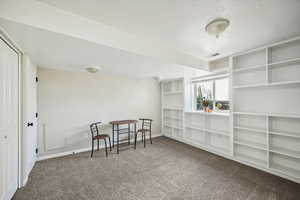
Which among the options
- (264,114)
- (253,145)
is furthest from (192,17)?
(253,145)

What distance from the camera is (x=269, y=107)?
7.83 feet

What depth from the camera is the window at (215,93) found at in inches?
132

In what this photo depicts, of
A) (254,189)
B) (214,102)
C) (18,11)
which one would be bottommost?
(254,189)

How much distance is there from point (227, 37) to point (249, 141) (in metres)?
2.17

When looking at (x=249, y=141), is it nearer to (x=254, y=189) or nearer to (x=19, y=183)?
(x=254, y=189)

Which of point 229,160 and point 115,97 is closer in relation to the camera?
point 229,160

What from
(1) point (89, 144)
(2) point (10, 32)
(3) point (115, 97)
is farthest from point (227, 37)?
(1) point (89, 144)

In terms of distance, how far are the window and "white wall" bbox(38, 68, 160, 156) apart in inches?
85.1

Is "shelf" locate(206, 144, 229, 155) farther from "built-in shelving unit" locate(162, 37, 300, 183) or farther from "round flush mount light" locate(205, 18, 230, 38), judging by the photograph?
"round flush mount light" locate(205, 18, 230, 38)

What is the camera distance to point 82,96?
11.3 feet

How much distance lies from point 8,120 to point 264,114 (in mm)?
4088

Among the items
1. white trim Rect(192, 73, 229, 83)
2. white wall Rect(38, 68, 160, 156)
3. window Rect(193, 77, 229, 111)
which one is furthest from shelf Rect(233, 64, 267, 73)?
white wall Rect(38, 68, 160, 156)

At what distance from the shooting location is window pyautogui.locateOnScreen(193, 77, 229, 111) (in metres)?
3.36

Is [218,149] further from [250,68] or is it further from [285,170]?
[250,68]
